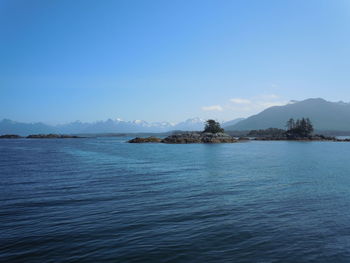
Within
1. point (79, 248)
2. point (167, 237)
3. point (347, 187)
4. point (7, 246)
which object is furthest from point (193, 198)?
point (347, 187)

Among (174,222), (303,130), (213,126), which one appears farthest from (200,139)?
(174,222)

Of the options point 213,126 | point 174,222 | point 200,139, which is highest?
point 213,126

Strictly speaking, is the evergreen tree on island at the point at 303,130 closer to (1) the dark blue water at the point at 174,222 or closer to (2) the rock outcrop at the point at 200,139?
(2) the rock outcrop at the point at 200,139

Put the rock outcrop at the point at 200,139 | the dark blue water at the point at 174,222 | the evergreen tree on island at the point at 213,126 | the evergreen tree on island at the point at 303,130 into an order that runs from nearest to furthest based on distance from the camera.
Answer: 1. the dark blue water at the point at 174,222
2. the rock outcrop at the point at 200,139
3. the evergreen tree on island at the point at 213,126
4. the evergreen tree on island at the point at 303,130

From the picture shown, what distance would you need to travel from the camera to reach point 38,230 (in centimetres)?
1560

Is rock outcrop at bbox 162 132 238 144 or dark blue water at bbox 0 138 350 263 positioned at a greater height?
rock outcrop at bbox 162 132 238 144

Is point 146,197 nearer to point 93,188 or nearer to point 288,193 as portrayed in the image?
point 93,188

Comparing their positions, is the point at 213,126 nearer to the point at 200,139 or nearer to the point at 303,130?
the point at 200,139

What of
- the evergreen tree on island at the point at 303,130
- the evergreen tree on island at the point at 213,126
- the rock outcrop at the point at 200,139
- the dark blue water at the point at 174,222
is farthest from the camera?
the evergreen tree on island at the point at 303,130

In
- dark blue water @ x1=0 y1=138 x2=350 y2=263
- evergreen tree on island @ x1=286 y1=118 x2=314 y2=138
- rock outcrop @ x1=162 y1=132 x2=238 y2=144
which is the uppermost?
evergreen tree on island @ x1=286 y1=118 x2=314 y2=138

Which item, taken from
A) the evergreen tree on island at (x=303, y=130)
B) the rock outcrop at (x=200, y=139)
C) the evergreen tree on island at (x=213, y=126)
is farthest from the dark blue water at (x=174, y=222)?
the evergreen tree on island at (x=303, y=130)

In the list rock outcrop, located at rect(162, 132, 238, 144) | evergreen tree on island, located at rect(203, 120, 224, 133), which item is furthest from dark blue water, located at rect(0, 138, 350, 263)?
evergreen tree on island, located at rect(203, 120, 224, 133)

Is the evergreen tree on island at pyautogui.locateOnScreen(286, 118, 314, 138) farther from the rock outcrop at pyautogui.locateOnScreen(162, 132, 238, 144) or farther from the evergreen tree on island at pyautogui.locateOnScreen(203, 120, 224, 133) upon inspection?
the rock outcrop at pyautogui.locateOnScreen(162, 132, 238, 144)

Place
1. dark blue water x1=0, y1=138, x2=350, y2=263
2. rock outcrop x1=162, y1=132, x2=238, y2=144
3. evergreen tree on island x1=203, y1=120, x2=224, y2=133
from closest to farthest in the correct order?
dark blue water x1=0, y1=138, x2=350, y2=263 < rock outcrop x1=162, y1=132, x2=238, y2=144 < evergreen tree on island x1=203, y1=120, x2=224, y2=133
